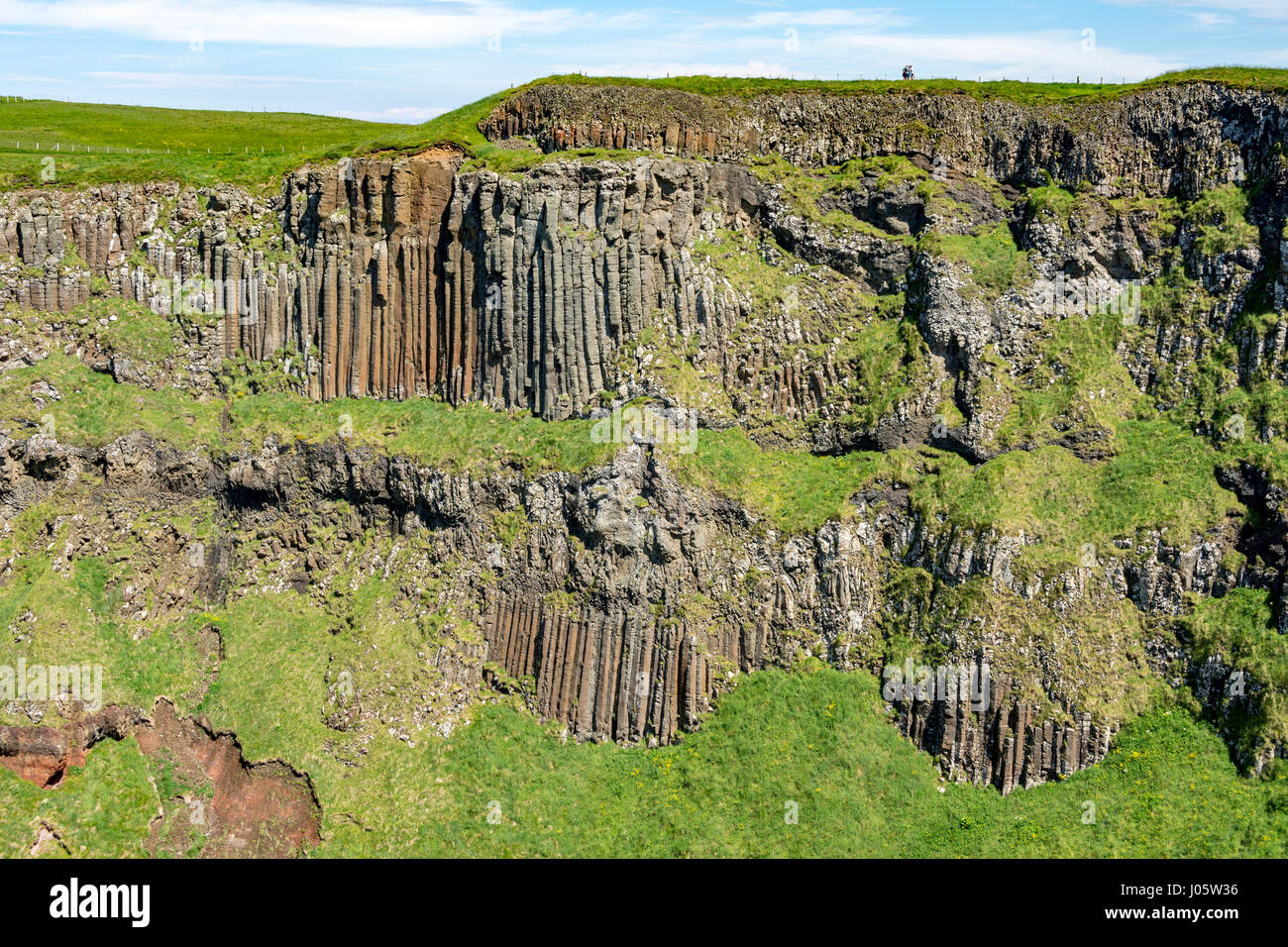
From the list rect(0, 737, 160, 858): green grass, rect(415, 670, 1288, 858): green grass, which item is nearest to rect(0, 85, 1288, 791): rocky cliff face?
rect(415, 670, 1288, 858): green grass

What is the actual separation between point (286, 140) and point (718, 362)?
31.8 meters

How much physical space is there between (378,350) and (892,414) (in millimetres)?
22676

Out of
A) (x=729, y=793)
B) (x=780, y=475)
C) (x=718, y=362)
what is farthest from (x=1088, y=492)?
(x=729, y=793)

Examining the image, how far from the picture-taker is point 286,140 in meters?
61.8

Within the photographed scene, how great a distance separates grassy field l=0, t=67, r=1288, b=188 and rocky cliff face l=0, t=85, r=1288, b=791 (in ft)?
3.85

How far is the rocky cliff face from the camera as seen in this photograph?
4009cm

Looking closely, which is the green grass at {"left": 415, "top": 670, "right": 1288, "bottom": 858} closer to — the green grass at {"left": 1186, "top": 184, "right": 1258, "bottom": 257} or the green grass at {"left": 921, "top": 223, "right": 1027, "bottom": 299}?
the green grass at {"left": 921, "top": 223, "right": 1027, "bottom": 299}

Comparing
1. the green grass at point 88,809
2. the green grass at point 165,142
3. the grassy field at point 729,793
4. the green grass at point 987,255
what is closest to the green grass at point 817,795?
the grassy field at point 729,793

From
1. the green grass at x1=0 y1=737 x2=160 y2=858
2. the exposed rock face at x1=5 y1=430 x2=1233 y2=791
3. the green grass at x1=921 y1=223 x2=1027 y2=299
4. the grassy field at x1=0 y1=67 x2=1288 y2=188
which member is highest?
the grassy field at x1=0 y1=67 x2=1288 y2=188

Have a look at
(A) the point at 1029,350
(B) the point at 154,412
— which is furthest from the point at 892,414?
(B) the point at 154,412

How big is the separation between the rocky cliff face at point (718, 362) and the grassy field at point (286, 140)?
1.17 m

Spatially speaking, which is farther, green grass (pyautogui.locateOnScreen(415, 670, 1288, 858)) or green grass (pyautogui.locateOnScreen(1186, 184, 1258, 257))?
green grass (pyautogui.locateOnScreen(1186, 184, 1258, 257))

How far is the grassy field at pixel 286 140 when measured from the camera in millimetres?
48781

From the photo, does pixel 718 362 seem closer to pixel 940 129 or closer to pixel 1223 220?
pixel 940 129
